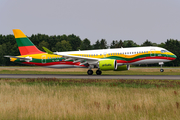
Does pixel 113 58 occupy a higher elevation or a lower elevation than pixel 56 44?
lower

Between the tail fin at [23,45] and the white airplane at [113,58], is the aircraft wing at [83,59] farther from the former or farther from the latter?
the tail fin at [23,45]

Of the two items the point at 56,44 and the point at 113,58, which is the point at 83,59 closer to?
the point at 113,58

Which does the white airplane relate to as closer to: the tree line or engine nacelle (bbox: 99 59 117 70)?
engine nacelle (bbox: 99 59 117 70)

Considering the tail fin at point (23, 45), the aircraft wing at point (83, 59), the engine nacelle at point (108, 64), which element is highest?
the tail fin at point (23, 45)

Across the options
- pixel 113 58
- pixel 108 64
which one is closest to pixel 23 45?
pixel 113 58

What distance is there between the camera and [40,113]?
886cm

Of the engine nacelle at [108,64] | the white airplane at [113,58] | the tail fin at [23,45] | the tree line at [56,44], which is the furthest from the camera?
the tree line at [56,44]

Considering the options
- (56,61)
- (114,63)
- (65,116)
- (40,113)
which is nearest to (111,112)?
(65,116)

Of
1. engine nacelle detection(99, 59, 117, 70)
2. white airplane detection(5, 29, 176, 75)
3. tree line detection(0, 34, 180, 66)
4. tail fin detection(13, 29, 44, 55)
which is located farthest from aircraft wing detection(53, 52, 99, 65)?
tree line detection(0, 34, 180, 66)

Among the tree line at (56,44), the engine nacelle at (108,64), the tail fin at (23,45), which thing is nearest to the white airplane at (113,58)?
the engine nacelle at (108,64)

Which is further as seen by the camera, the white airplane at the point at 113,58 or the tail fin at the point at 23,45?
the tail fin at the point at 23,45

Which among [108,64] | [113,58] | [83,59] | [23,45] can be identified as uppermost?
[23,45]

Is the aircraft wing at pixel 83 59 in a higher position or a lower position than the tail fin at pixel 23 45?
lower

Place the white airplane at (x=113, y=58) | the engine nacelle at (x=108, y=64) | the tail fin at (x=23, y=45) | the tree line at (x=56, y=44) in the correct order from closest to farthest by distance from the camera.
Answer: the engine nacelle at (x=108, y=64) < the white airplane at (x=113, y=58) < the tail fin at (x=23, y=45) < the tree line at (x=56, y=44)
